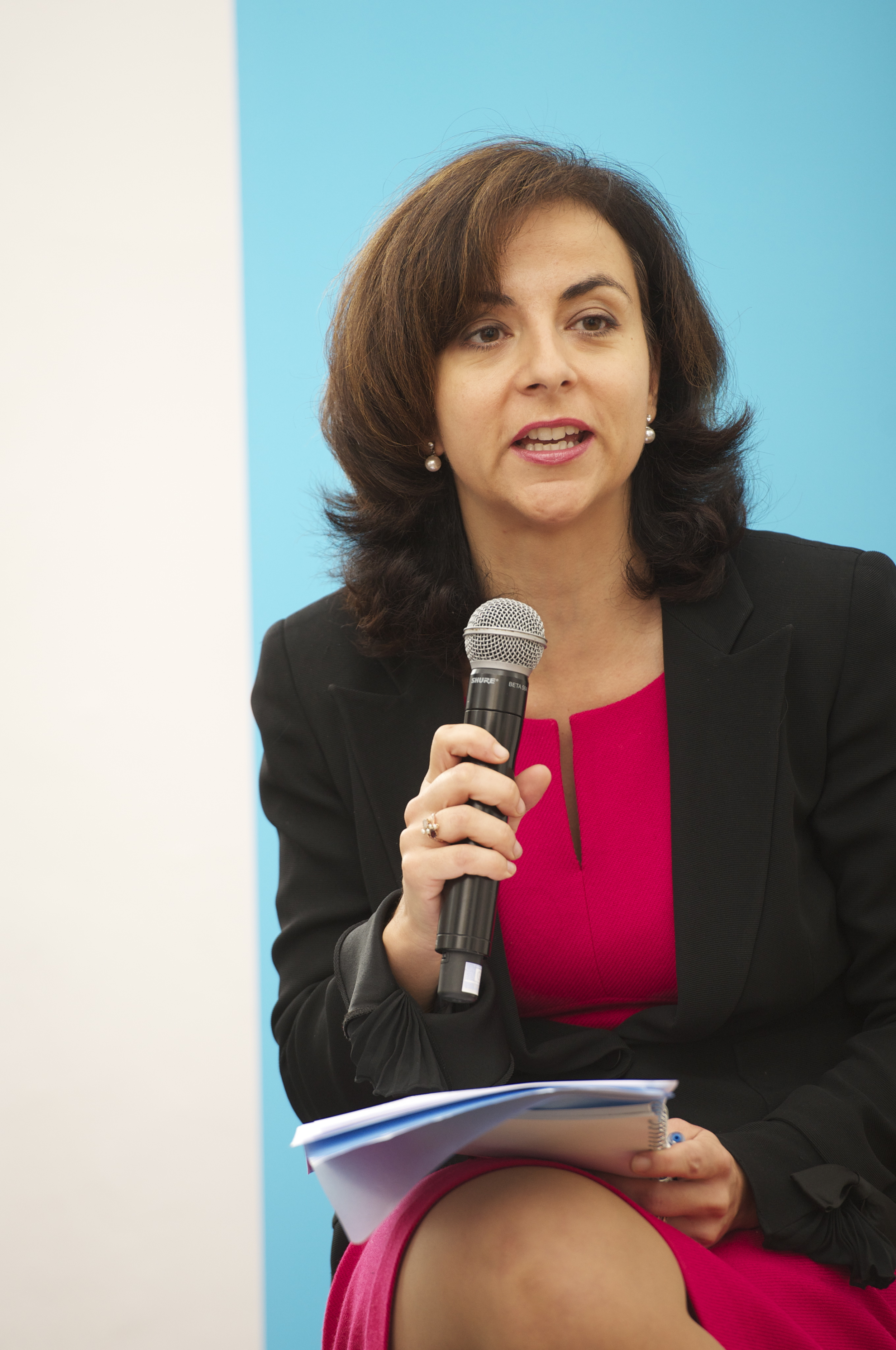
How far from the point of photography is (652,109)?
226 centimetres

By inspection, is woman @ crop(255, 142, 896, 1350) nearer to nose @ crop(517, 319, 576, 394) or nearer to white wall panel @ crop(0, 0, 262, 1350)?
nose @ crop(517, 319, 576, 394)

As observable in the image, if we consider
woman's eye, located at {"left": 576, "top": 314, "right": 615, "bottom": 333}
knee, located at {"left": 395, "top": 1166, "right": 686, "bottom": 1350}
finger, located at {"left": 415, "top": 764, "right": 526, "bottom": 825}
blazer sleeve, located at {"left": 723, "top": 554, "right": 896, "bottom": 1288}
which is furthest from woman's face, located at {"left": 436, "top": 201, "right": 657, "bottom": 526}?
knee, located at {"left": 395, "top": 1166, "right": 686, "bottom": 1350}

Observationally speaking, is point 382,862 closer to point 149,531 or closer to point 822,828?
point 822,828

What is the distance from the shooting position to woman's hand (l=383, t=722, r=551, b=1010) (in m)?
0.88

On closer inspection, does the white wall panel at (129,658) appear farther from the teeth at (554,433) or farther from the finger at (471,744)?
the finger at (471,744)

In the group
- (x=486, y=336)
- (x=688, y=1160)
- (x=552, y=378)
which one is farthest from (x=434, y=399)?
(x=688, y=1160)

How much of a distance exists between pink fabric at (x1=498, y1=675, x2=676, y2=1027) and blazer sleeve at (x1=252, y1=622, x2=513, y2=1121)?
0.14 meters

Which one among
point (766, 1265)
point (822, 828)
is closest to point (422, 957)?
point (766, 1265)

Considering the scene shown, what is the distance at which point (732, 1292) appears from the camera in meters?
0.88

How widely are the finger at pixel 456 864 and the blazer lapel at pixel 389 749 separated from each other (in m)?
0.38

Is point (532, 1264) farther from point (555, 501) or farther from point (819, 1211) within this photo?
point (555, 501)

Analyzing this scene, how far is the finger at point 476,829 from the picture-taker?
2.87 feet

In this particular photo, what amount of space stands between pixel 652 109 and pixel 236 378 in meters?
1.01

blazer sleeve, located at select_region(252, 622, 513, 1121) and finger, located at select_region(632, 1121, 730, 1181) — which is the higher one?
blazer sleeve, located at select_region(252, 622, 513, 1121)
